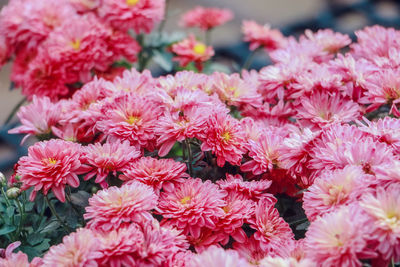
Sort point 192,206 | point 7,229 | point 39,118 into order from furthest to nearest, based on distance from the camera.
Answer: point 39,118 → point 7,229 → point 192,206

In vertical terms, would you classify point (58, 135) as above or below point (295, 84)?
below

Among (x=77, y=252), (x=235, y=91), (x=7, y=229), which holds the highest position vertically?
(x=235, y=91)

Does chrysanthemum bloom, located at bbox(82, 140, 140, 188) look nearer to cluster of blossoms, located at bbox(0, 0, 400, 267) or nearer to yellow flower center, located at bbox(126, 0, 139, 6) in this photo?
cluster of blossoms, located at bbox(0, 0, 400, 267)

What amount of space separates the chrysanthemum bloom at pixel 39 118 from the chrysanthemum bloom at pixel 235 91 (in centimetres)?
33

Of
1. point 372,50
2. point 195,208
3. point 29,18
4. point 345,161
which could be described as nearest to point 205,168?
point 195,208

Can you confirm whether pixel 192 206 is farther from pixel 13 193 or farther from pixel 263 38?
pixel 263 38

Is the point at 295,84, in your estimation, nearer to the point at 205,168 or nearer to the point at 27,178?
the point at 205,168

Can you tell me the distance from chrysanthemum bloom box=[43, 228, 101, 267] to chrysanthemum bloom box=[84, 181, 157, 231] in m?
0.03

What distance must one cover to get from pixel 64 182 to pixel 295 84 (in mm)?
487

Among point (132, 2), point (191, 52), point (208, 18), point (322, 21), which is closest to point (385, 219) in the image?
point (191, 52)

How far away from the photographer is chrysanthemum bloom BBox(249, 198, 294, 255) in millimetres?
841

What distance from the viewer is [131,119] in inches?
36.5

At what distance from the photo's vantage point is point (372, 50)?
1162 millimetres

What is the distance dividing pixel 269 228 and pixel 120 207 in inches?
10.2
